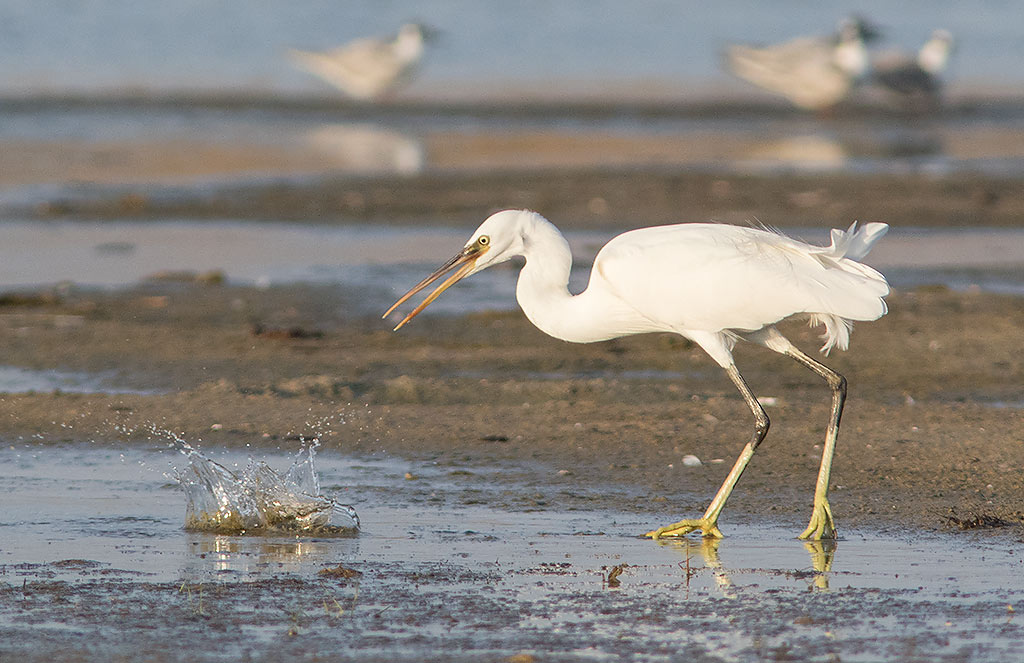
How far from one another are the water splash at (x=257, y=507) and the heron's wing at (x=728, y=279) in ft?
5.13

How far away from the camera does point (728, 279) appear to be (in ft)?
22.0

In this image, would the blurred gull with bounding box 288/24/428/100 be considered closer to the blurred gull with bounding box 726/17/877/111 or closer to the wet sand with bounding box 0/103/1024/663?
the blurred gull with bounding box 726/17/877/111

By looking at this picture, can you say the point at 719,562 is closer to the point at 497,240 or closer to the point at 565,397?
the point at 497,240

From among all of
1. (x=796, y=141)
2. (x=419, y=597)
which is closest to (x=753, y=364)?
(x=419, y=597)

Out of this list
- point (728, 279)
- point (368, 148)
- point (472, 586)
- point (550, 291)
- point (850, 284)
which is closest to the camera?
point (472, 586)

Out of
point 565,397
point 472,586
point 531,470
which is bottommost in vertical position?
point 472,586

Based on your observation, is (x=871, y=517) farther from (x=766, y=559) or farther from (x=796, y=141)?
(x=796, y=141)

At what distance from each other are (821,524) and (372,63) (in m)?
20.1

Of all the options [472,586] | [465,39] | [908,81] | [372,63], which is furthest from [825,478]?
[465,39]

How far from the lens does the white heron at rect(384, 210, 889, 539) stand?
21.8ft

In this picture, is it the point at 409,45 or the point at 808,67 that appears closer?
the point at 808,67

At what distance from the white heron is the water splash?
1297 mm

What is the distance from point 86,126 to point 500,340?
46.2ft

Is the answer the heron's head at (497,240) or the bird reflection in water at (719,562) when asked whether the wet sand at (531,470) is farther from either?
the heron's head at (497,240)
